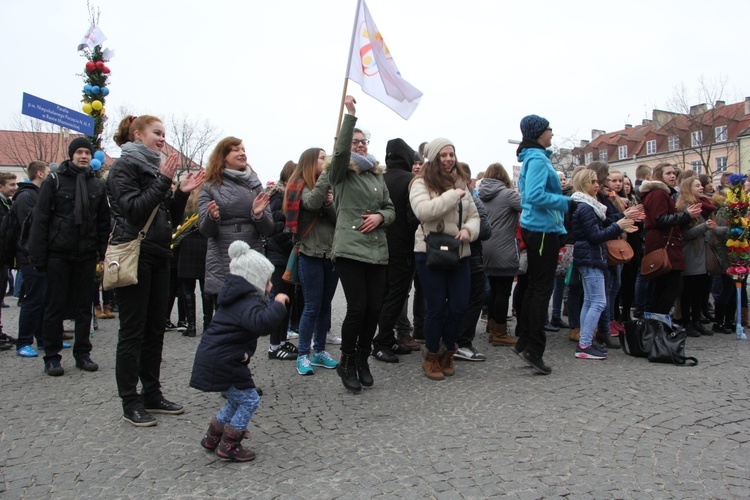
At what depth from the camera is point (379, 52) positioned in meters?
5.96

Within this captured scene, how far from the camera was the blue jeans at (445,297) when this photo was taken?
550cm

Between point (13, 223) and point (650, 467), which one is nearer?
point (650, 467)

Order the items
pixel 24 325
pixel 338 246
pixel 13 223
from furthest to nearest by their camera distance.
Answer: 1. pixel 13 223
2. pixel 24 325
3. pixel 338 246

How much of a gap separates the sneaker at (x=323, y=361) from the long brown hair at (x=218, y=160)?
2.08 meters

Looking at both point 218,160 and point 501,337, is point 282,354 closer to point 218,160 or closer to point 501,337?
point 218,160

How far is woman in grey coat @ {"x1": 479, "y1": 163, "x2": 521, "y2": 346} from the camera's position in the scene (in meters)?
7.13

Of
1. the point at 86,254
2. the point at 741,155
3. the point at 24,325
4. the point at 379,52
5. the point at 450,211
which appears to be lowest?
the point at 24,325

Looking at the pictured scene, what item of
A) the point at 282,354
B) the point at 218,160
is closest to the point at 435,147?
the point at 218,160

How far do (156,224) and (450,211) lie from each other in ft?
8.22

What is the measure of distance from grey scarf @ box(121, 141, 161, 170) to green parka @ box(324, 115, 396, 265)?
1404 millimetres

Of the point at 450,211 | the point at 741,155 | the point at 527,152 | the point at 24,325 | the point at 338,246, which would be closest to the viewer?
the point at 338,246

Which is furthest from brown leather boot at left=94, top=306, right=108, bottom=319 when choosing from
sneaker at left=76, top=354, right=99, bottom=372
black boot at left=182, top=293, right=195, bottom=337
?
sneaker at left=76, top=354, right=99, bottom=372

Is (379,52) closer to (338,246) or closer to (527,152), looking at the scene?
(527,152)

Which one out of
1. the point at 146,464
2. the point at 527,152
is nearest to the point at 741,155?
the point at 527,152
